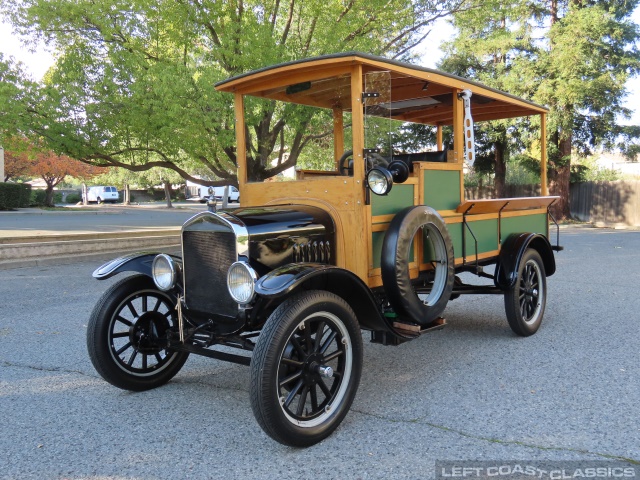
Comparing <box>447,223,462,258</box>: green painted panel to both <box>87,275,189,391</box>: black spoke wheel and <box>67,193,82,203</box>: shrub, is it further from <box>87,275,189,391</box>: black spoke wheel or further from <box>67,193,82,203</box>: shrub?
<box>67,193,82,203</box>: shrub

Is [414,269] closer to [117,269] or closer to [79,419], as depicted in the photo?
[117,269]

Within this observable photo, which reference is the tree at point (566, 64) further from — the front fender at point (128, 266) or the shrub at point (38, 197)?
the shrub at point (38, 197)

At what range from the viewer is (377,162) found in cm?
393

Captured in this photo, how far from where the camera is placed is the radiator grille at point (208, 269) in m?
3.57

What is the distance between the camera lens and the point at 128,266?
157 inches

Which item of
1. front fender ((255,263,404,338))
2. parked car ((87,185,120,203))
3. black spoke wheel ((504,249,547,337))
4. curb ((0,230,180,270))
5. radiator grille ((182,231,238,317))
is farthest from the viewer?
parked car ((87,185,120,203))

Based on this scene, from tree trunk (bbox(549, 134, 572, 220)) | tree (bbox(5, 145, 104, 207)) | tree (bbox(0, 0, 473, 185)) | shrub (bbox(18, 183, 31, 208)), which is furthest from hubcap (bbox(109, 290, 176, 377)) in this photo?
tree (bbox(5, 145, 104, 207))

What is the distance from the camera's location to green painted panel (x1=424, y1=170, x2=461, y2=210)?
175 inches

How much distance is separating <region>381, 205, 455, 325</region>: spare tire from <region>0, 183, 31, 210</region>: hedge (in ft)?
91.1

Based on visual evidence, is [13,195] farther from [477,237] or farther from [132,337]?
[477,237]

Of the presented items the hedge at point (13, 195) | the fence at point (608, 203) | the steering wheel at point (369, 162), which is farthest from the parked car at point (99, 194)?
the steering wheel at point (369, 162)

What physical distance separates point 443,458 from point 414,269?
5.58 feet

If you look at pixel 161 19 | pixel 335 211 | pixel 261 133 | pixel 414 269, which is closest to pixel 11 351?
pixel 335 211

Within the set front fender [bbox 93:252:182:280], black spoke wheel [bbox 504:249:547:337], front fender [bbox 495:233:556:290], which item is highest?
front fender [bbox 93:252:182:280]
